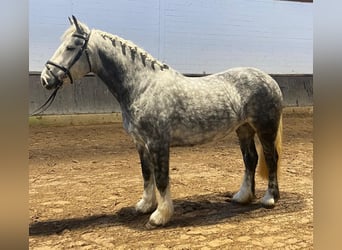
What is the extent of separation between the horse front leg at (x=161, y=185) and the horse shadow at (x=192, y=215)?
0.14 feet

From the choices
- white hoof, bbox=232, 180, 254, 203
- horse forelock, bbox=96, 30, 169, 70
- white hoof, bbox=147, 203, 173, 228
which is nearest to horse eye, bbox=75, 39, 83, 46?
horse forelock, bbox=96, 30, 169, 70

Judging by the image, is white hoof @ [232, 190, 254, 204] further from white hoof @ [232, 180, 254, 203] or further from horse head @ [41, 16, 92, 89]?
horse head @ [41, 16, 92, 89]

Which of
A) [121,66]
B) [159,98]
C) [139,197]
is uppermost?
[121,66]

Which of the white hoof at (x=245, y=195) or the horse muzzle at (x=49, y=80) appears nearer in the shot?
the horse muzzle at (x=49, y=80)

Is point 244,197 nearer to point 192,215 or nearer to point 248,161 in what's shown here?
point 248,161

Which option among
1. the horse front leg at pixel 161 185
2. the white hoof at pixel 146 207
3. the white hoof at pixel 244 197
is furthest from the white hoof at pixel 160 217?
the white hoof at pixel 244 197

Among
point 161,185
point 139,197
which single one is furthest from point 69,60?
point 139,197

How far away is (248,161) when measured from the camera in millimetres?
Answer: 2031

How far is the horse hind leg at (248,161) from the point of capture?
2031 millimetres

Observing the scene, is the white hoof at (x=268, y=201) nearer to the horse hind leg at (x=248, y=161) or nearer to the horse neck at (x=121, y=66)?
the horse hind leg at (x=248, y=161)

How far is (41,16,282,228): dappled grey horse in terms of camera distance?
1618 mm

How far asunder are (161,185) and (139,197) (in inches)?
18.9

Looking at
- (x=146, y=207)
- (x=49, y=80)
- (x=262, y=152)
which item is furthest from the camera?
(x=262, y=152)
